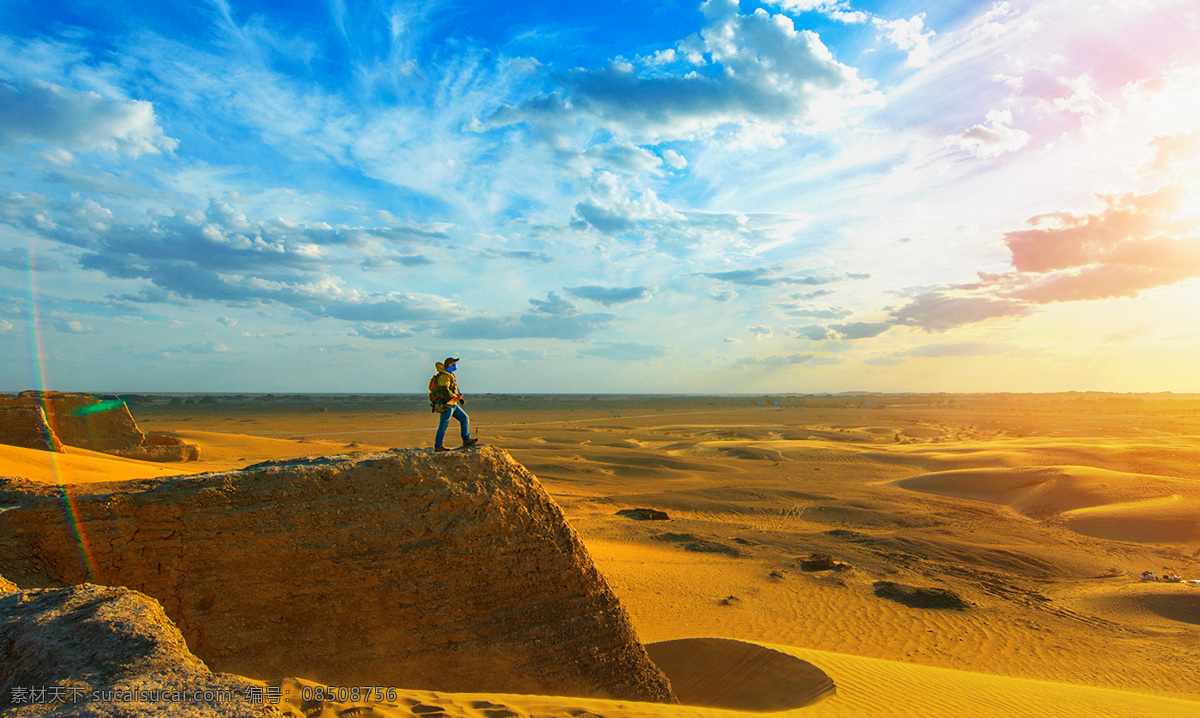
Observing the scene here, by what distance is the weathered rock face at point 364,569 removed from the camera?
6.41 metres

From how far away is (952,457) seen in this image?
123 feet

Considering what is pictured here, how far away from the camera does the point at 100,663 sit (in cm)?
406

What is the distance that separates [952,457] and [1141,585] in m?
22.9

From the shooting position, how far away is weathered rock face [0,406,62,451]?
18094 millimetres

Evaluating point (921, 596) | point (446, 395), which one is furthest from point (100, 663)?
point (921, 596)

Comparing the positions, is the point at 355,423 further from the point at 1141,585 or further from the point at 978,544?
the point at 1141,585

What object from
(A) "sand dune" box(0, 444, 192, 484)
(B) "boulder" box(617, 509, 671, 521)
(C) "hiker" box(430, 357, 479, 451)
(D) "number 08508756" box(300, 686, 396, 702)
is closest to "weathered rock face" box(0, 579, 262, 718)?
(D) "number 08508756" box(300, 686, 396, 702)

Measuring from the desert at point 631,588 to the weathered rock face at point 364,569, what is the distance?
2cm

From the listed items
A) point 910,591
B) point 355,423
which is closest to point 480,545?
point 910,591

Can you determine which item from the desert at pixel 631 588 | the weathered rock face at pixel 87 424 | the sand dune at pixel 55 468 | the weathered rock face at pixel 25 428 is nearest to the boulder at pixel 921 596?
the desert at pixel 631 588

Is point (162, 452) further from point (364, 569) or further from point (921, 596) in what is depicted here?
point (921, 596)

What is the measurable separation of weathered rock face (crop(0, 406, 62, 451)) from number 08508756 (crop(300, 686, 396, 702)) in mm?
18677

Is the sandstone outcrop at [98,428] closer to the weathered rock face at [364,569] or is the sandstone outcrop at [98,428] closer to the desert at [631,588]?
the desert at [631,588]

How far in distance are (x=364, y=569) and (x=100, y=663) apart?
2.98 m
